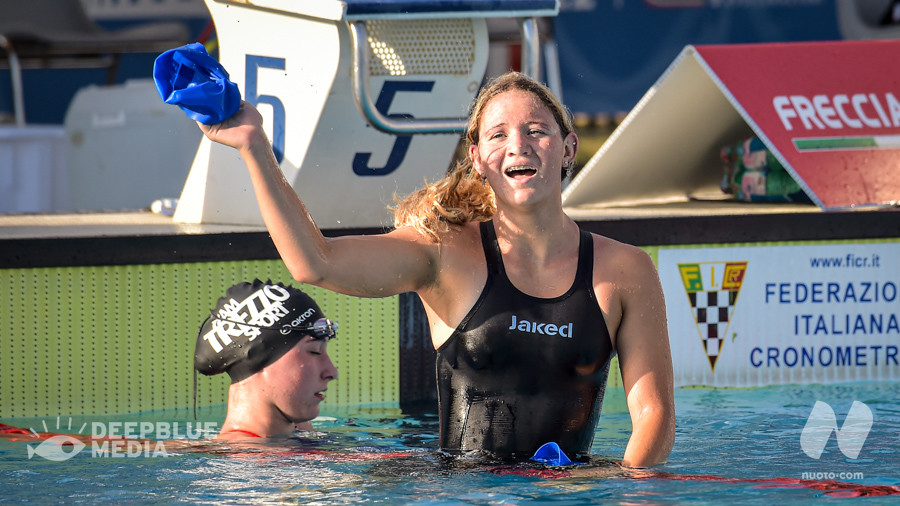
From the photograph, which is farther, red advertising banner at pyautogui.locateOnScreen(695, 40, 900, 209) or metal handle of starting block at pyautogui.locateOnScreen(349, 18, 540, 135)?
red advertising banner at pyautogui.locateOnScreen(695, 40, 900, 209)

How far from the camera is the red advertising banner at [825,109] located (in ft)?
17.6

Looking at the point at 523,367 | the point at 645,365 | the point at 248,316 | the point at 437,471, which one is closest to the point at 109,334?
the point at 248,316

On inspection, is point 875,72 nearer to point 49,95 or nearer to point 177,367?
point 177,367

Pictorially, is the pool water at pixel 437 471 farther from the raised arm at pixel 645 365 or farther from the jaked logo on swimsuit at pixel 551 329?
the jaked logo on swimsuit at pixel 551 329

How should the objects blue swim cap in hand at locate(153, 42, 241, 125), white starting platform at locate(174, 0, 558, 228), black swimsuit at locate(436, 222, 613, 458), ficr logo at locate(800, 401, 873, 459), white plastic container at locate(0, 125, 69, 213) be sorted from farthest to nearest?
white plastic container at locate(0, 125, 69, 213), white starting platform at locate(174, 0, 558, 228), ficr logo at locate(800, 401, 873, 459), black swimsuit at locate(436, 222, 613, 458), blue swim cap in hand at locate(153, 42, 241, 125)

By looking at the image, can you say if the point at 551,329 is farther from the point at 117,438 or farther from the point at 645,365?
the point at 117,438

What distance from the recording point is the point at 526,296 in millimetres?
3164

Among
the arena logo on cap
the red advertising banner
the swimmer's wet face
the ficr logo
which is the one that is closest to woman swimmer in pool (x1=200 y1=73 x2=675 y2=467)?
the swimmer's wet face

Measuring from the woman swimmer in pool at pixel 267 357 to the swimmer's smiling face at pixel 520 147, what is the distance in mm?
997

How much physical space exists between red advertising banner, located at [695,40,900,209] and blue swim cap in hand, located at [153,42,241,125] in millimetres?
3205

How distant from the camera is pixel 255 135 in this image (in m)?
2.69

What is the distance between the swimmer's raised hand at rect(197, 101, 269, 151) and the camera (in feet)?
8.81

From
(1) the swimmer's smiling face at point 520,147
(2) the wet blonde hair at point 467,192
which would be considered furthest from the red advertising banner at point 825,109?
(1) the swimmer's smiling face at point 520,147

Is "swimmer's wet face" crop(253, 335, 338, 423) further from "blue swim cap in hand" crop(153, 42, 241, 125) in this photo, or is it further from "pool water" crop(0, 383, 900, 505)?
"blue swim cap in hand" crop(153, 42, 241, 125)
